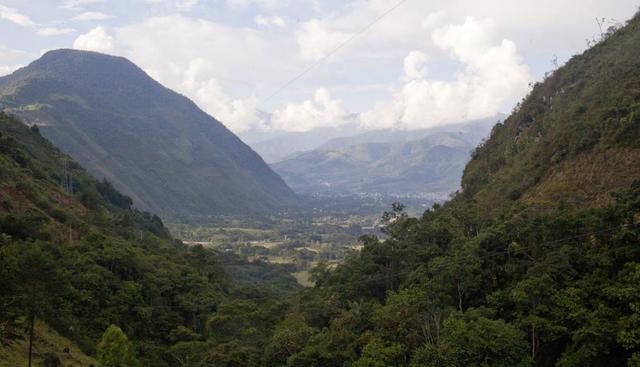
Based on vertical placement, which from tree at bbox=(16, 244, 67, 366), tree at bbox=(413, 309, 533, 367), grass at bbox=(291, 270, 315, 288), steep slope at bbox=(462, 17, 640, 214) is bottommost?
grass at bbox=(291, 270, 315, 288)

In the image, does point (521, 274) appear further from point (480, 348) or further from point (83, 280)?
point (83, 280)

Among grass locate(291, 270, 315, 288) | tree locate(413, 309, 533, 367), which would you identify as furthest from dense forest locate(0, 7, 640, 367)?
grass locate(291, 270, 315, 288)

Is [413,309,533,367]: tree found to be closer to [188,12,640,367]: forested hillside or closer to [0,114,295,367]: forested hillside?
[188,12,640,367]: forested hillside

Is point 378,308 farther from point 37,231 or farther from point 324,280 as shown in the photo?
point 37,231

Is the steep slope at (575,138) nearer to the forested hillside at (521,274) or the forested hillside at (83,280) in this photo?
the forested hillside at (521,274)

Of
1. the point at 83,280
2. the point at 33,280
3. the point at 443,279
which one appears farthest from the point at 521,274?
the point at 83,280

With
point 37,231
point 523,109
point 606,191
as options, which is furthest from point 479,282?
point 523,109
